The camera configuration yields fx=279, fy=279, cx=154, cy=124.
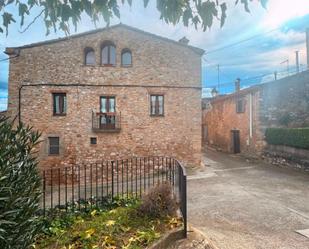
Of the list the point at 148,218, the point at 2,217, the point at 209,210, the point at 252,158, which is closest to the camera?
the point at 2,217

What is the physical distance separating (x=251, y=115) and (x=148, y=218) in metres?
14.8

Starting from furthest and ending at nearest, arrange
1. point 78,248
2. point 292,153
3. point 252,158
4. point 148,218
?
1. point 252,158
2. point 292,153
3. point 148,218
4. point 78,248

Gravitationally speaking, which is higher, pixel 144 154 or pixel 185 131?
pixel 185 131

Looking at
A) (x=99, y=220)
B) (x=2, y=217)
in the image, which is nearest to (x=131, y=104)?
(x=99, y=220)

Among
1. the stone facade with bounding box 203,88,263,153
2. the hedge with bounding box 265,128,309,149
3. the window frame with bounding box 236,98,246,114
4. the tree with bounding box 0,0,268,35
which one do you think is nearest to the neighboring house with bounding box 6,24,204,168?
the hedge with bounding box 265,128,309,149

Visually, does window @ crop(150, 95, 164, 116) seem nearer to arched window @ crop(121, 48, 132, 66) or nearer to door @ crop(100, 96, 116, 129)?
door @ crop(100, 96, 116, 129)

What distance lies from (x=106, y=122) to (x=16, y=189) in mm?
11311

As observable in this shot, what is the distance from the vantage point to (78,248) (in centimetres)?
441

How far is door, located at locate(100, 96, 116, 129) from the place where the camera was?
14.7 m

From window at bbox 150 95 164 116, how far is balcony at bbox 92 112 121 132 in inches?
73.0

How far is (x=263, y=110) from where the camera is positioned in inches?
681

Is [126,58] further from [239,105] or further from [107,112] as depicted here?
[239,105]

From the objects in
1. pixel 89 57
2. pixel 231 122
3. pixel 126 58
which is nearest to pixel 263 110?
pixel 231 122

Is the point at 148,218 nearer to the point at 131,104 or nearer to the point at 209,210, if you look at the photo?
the point at 209,210
